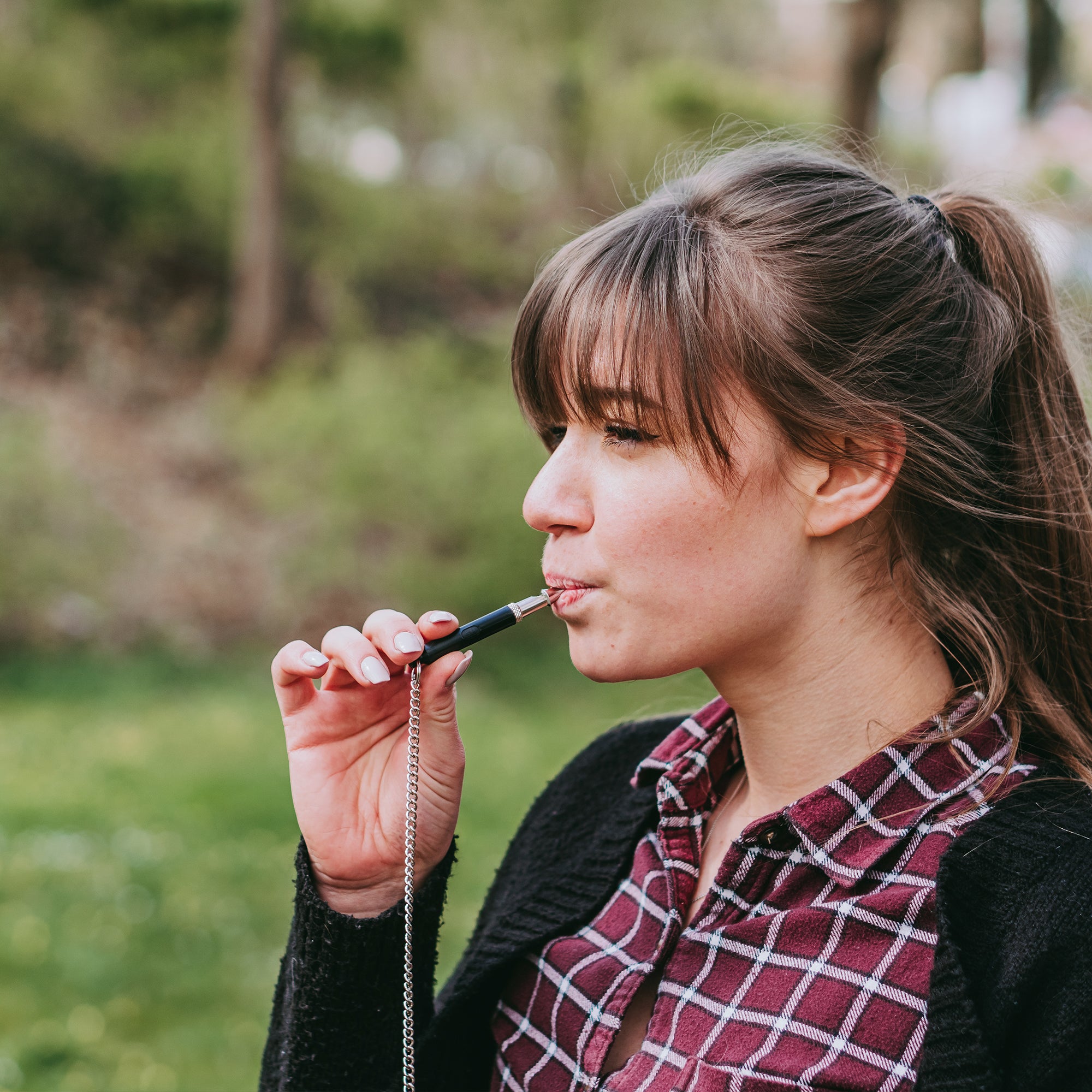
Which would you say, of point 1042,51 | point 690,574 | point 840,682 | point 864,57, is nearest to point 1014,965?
point 840,682

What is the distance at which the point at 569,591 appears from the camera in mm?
1544

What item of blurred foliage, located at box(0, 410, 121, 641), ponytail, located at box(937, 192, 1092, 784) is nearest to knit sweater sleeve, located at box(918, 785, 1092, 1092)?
ponytail, located at box(937, 192, 1092, 784)

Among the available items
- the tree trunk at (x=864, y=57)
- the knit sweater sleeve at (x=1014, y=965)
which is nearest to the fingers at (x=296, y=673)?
the knit sweater sleeve at (x=1014, y=965)

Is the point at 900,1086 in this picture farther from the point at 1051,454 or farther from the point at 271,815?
the point at 271,815

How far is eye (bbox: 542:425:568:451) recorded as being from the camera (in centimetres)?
165

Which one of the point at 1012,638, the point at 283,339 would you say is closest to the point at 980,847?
the point at 1012,638

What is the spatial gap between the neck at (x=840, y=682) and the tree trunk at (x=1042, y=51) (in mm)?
10181

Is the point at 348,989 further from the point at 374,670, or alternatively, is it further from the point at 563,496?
the point at 563,496

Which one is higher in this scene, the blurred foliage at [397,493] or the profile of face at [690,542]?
the blurred foliage at [397,493]

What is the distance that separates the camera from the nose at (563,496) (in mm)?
1524

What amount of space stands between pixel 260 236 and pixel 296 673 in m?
8.73

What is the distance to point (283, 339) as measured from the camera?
9734 millimetres

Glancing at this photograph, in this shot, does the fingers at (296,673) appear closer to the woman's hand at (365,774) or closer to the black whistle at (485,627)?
the woman's hand at (365,774)

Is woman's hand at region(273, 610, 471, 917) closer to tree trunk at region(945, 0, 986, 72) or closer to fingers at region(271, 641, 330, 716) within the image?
fingers at region(271, 641, 330, 716)
